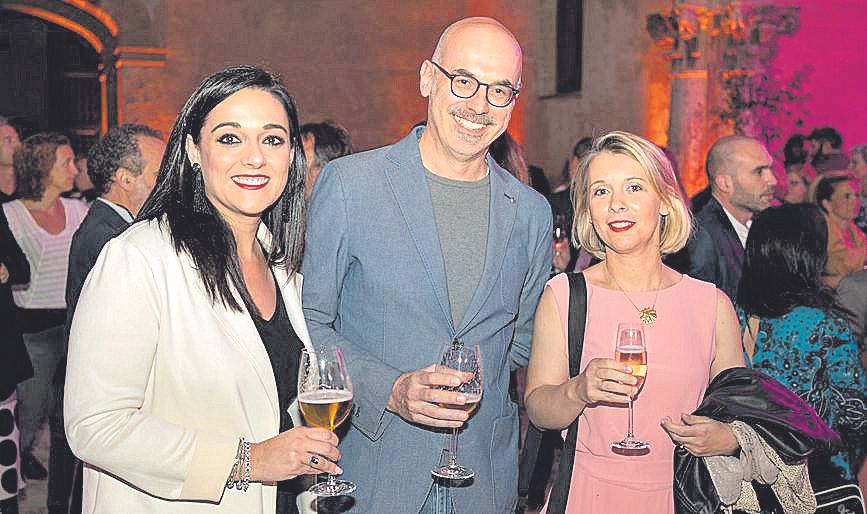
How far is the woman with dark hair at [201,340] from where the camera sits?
1.94 metres

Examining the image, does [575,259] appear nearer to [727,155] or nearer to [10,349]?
[727,155]

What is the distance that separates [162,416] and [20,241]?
12.6 feet

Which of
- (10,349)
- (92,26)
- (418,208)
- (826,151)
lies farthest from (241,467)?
(92,26)

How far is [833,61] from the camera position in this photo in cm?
1034

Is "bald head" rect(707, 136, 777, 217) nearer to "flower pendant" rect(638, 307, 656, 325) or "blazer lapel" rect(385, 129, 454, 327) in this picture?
"flower pendant" rect(638, 307, 656, 325)

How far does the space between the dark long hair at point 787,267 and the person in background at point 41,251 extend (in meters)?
3.71

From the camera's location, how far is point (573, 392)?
2.39 m

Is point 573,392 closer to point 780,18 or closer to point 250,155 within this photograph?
point 250,155

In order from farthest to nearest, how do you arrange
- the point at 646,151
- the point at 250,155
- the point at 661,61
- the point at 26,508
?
1. the point at 661,61
2. the point at 26,508
3. the point at 646,151
4. the point at 250,155

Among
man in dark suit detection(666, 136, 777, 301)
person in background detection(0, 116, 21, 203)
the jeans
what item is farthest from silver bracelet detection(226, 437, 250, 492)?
person in background detection(0, 116, 21, 203)

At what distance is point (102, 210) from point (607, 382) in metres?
2.69

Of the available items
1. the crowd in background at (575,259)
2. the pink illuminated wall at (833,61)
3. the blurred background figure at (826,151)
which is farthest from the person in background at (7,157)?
the pink illuminated wall at (833,61)

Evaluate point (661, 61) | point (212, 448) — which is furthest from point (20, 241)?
point (661, 61)

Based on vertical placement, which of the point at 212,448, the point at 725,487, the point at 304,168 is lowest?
the point at 725,487
